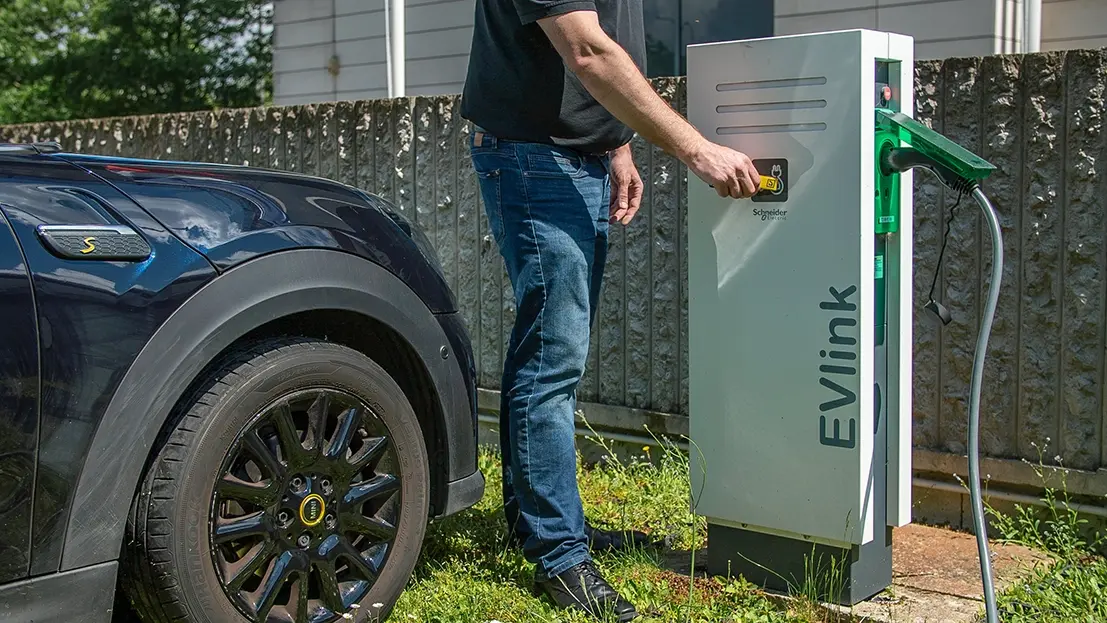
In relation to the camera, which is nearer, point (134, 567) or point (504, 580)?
point (134, 567)

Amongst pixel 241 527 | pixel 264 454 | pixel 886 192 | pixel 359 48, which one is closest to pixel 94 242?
pixel 264 454

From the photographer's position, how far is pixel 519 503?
3246 millimetres

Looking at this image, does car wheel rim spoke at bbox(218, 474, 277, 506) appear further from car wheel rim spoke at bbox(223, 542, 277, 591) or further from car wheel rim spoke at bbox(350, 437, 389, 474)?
car wheel rim spoke at bbox(350, 437, 389, 474)

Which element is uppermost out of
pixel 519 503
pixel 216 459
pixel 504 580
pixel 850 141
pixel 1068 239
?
pixel 850 141

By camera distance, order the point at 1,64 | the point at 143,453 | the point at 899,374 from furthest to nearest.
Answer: the point at 1,64
the point at 899,374
the point at 143,453

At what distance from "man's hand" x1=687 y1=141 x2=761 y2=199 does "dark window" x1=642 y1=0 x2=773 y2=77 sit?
5346 millimetres

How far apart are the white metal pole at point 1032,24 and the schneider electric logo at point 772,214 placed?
447cm

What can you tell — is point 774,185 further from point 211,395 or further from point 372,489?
point 211,395

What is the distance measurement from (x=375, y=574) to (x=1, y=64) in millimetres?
16180

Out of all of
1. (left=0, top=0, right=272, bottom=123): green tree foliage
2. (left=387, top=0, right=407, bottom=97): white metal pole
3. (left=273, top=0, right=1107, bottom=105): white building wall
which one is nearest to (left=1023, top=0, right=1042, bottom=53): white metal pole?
(left=273, top=0, right=1107, bottom=105): white building wall

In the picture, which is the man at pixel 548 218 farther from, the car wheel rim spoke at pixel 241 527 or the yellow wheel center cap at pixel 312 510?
the car wheel rim spoke at pixel 241 527

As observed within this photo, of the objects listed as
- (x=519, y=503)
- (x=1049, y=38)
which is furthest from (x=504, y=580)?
(x=1049, y=38)

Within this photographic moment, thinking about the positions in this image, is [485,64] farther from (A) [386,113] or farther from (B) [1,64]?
(B) [1,64]

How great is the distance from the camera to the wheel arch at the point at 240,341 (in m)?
2.43
